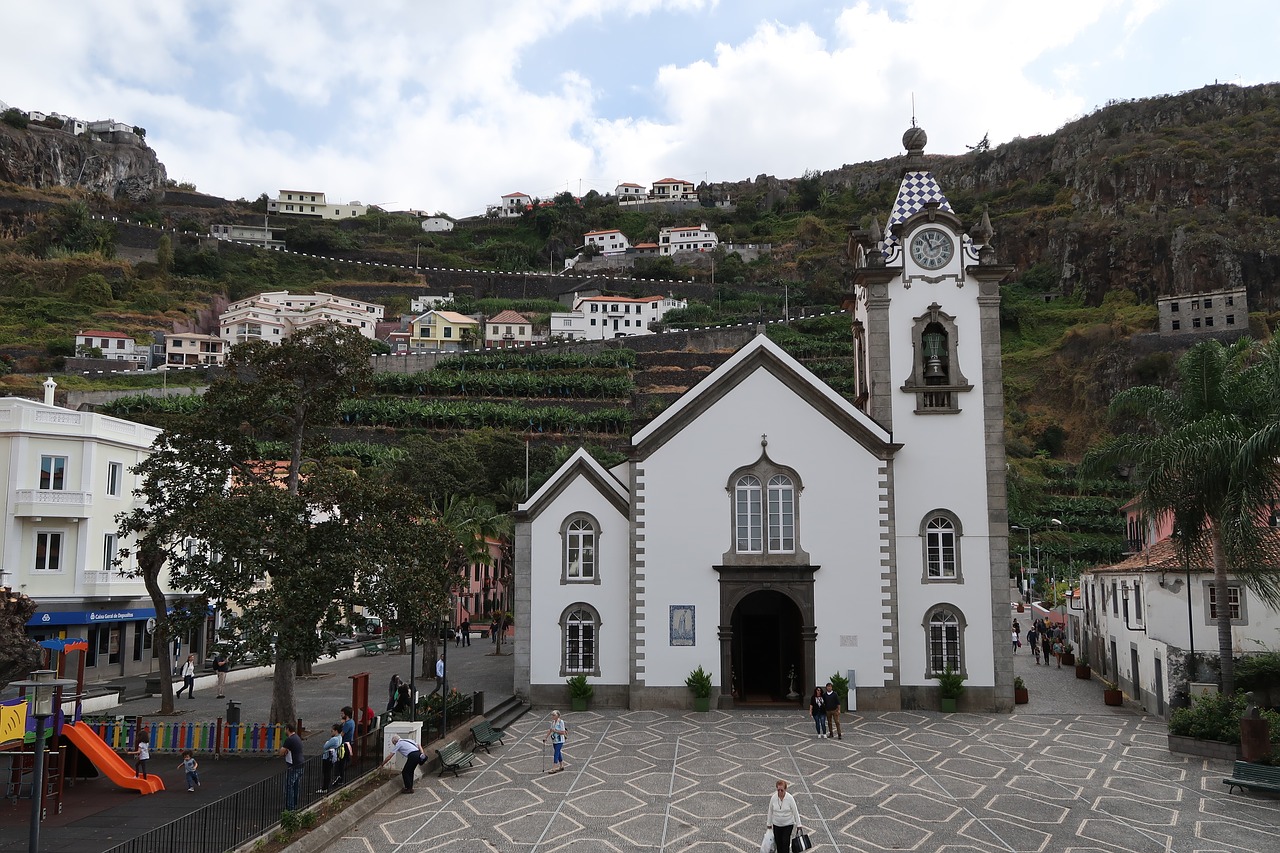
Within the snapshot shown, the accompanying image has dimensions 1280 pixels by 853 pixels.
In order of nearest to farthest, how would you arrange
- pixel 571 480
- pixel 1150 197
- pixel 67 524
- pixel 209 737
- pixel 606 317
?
pixel 209 737 < pixel 571 480 < pixel 67 524 < pixel 606 317 < pixel 1150 197

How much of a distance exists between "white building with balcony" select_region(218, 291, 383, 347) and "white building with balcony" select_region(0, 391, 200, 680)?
7320 cm

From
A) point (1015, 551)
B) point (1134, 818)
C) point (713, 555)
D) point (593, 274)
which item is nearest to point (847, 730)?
point (713, 555)

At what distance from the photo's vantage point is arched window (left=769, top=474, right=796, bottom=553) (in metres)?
Answer: 27.1

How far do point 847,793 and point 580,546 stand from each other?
12097 millimetres

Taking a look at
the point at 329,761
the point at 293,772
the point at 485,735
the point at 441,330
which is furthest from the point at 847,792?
the point at 441,330

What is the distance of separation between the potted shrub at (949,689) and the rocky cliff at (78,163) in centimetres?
15954

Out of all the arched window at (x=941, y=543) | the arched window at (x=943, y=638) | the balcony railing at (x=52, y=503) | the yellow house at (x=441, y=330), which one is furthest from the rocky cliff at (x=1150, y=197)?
the balcony railing at (x=52, y=503)

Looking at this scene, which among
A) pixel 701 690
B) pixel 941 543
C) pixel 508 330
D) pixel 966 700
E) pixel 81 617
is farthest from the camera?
pixel 508 330

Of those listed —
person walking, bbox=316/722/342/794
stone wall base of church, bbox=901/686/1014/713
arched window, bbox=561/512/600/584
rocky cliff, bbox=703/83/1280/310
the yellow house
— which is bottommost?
stone wall base of church, bbox=901/686/1014/713

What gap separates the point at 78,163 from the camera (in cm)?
15500

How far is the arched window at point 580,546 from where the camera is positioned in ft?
92.3

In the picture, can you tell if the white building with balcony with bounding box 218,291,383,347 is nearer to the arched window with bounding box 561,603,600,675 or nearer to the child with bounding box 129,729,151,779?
the arched window with bounding box 561,603,600,675

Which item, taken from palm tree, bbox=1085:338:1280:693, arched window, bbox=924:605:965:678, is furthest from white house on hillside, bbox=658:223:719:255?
palm tree, bbox=1085:338:1280:693

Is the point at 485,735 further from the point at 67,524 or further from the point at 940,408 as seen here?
the point at 67,524
